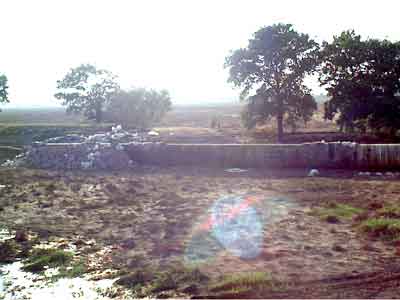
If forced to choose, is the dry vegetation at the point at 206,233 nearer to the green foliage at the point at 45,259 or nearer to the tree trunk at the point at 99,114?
the green foliage at the point at 45,259

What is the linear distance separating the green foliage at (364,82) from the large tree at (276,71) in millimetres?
1725

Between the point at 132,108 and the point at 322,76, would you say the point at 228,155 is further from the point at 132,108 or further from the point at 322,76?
the point at 132,108

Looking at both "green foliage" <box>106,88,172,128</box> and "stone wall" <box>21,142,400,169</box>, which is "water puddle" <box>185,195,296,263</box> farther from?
"green foliage" <box>106,88,172,128</box>

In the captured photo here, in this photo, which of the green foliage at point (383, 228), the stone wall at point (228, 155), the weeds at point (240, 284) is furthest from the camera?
the stone wall at point (228, 155)

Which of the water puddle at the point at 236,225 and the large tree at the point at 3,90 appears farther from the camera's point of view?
the large tree at the point at 3,90

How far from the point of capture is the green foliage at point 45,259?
9.50 m

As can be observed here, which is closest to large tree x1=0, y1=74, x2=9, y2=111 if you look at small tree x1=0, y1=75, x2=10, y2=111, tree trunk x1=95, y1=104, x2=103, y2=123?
small tree x1=0, y1=75, x2=10, y2=111

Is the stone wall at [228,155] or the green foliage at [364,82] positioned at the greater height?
the green foliage at [364,82]

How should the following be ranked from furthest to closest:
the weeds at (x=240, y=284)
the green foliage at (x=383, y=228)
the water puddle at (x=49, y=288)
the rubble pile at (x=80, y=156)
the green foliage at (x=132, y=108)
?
the green foliage at (x=132, y=108) < the rubble pile at (x=80, y=156) < the green foliage at (x=383, y=228) < the water puddle at (x=49, y=288) < the weeds at (x=240, y=284)

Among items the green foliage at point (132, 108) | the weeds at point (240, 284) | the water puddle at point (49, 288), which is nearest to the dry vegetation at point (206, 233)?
the weeds at point (240, 284)

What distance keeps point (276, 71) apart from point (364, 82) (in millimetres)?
6232

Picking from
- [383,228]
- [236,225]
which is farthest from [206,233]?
Result: [383,228]

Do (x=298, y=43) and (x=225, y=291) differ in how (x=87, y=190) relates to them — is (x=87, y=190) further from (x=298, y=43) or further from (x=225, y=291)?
(x=298, y=43)

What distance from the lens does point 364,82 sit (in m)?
31.8
